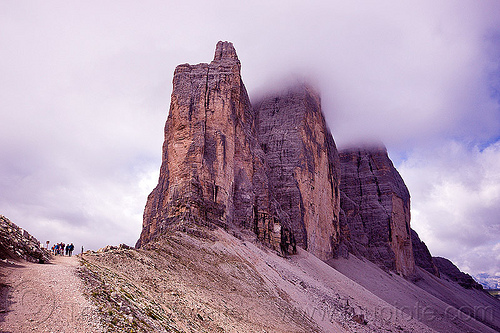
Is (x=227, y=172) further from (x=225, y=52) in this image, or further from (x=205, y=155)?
(x=225, y=52)

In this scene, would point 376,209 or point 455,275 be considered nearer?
point 376,209

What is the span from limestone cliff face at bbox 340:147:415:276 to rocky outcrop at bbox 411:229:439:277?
14.5m

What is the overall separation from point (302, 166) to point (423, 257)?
6230 cm

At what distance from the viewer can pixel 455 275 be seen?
4412 inches

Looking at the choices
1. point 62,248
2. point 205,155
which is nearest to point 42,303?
point 62,248

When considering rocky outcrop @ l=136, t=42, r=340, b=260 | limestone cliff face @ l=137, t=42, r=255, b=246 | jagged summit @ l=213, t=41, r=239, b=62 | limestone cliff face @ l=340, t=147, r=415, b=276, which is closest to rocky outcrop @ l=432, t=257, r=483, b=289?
limestone cliff face @ l=340, t=147, r=415, b=276

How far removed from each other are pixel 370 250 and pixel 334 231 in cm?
1899

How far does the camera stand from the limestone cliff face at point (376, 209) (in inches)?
3116

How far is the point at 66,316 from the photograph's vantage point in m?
9.93

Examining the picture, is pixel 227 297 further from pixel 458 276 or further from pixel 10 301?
pixel 458 276

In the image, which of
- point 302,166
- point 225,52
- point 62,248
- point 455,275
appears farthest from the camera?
point 455,275

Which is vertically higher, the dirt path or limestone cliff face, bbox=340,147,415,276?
limestone cliff face, bbox=340,147,415,276

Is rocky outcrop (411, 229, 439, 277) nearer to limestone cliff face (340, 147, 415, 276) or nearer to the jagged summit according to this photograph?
limestone cliff face (340, 147, 415, 276)

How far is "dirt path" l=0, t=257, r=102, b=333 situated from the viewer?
9312mm
